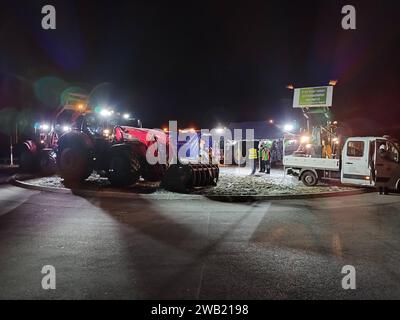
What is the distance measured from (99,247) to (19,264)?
1.37m

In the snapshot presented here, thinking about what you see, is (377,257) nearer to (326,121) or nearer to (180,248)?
(180,248)

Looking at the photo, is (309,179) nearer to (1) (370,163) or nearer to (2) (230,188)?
(1) (370,163)

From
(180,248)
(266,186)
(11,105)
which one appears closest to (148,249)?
(180,248)

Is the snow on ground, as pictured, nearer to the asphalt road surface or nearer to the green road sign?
the asphalt road surface

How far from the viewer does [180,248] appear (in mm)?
7164

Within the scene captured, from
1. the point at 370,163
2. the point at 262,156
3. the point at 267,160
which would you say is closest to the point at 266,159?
the point at 267,160

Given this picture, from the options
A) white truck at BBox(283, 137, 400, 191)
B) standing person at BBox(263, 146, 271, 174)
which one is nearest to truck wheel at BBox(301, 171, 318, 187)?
white truck at BBox(283, 137, 400, 191)

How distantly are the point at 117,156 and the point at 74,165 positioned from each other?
207cm

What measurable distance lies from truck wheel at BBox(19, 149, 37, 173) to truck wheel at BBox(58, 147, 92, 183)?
5.75 metres

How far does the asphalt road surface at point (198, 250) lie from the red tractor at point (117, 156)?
2.93m

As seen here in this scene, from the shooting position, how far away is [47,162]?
21328 mm

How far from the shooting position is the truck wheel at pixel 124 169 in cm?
1487

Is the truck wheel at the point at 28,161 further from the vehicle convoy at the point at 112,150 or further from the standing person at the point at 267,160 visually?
the standing person at the point at 267,160

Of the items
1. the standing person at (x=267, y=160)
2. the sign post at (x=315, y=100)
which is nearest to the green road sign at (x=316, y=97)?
the sign post at (x=315, y=100)
